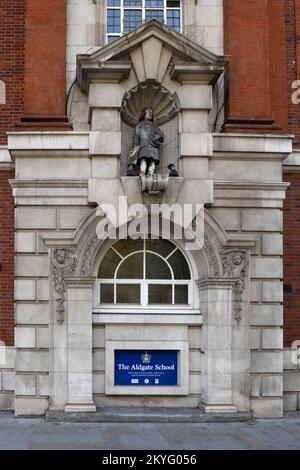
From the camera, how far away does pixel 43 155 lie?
44.4 ft

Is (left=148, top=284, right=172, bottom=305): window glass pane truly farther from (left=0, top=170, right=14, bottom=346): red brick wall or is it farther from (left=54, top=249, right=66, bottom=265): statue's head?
(left=0, top=170, right=14, bottom=346): red brick wall

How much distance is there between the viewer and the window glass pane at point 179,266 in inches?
557

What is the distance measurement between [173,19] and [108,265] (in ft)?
17.5

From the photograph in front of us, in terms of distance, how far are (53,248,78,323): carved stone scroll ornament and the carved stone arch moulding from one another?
2993 millimetres

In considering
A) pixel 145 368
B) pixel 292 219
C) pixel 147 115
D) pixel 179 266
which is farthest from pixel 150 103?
pixel 145 368

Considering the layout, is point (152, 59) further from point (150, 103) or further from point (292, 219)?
point (292, 219)

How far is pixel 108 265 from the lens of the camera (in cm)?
1401

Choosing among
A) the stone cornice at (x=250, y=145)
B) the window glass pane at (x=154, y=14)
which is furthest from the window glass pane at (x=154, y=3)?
the stone cornice at (x=250, y=145)

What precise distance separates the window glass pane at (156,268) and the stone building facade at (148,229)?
0.15 feet

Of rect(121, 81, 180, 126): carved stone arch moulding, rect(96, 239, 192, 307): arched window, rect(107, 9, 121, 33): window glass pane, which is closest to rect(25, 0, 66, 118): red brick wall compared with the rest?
rect(107, 9, 121, 33): window glass pane

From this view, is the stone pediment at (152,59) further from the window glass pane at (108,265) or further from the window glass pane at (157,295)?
the window glass pane at (157,295)

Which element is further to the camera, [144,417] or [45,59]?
[45,59]
